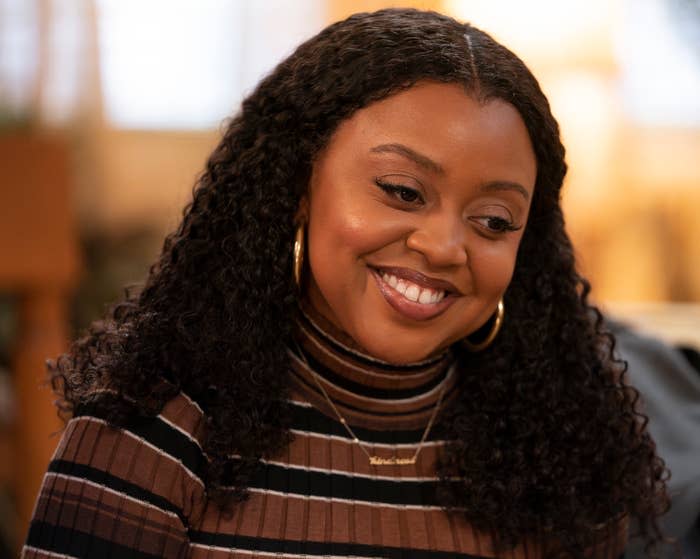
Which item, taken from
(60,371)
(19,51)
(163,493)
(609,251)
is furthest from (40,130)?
(163,493)

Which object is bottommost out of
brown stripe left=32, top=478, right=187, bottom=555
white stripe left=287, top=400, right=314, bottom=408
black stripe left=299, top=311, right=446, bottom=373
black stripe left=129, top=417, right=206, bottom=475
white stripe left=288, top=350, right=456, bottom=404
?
brown stripe left=32, top=478, right=187, bottom=555

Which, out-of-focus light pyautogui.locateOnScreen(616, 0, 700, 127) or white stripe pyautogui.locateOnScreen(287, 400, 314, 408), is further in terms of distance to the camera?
out-of-focus light pyautogui.locateOnScreen(616, 0, 700, 127)

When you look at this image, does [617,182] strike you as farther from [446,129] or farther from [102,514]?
[102,514]

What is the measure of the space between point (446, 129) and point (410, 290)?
0.16 meters

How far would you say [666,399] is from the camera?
1520 mm

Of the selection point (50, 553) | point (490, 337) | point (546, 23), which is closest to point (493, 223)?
point (490, 337)

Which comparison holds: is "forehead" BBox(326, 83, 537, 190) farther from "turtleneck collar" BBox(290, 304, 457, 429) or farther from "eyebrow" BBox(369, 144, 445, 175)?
"turtleneck collar" BBox(290, 304, 457, 429)

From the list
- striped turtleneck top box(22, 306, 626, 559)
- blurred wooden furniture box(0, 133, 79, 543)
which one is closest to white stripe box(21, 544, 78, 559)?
striped turtleneck top box(22, 306, 626, 559)

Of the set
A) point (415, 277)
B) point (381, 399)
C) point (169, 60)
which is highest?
point (169, 60)

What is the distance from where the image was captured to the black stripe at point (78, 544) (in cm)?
95

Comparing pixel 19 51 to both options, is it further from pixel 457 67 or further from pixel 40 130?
pixel 457 67

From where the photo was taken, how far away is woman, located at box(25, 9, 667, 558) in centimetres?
99

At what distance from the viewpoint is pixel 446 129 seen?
0.98 meters

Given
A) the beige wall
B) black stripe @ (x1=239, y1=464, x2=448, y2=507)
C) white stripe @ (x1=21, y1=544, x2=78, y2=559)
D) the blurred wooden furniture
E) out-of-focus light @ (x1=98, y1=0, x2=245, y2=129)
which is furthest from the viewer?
out-of-focus light @ (x1=98, y1=0, x2=245, y2=129)
